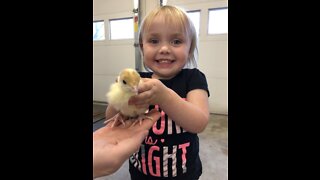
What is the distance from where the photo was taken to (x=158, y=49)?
A: 2.84 feet

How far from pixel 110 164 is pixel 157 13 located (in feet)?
2.19

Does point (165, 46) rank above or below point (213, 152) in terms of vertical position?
above

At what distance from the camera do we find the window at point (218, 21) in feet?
10.0

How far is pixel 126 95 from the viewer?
71 centimetres

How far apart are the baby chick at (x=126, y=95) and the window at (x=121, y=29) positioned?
111 inches

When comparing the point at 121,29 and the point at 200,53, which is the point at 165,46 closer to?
the point at 200,53

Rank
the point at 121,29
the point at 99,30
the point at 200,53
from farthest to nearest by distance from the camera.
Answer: the point at 99,30
the point at 121,29
the point at 200,53

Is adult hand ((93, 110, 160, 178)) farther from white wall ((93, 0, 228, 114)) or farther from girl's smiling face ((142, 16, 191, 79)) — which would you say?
white wall ((93, 0, 228, 114))

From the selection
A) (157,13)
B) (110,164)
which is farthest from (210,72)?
(110,164)

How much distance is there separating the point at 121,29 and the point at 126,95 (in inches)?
119

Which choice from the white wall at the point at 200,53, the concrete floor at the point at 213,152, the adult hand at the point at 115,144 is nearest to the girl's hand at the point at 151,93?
the adult hand at the point at 115,144

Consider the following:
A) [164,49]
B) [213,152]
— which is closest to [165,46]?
[164,49]
